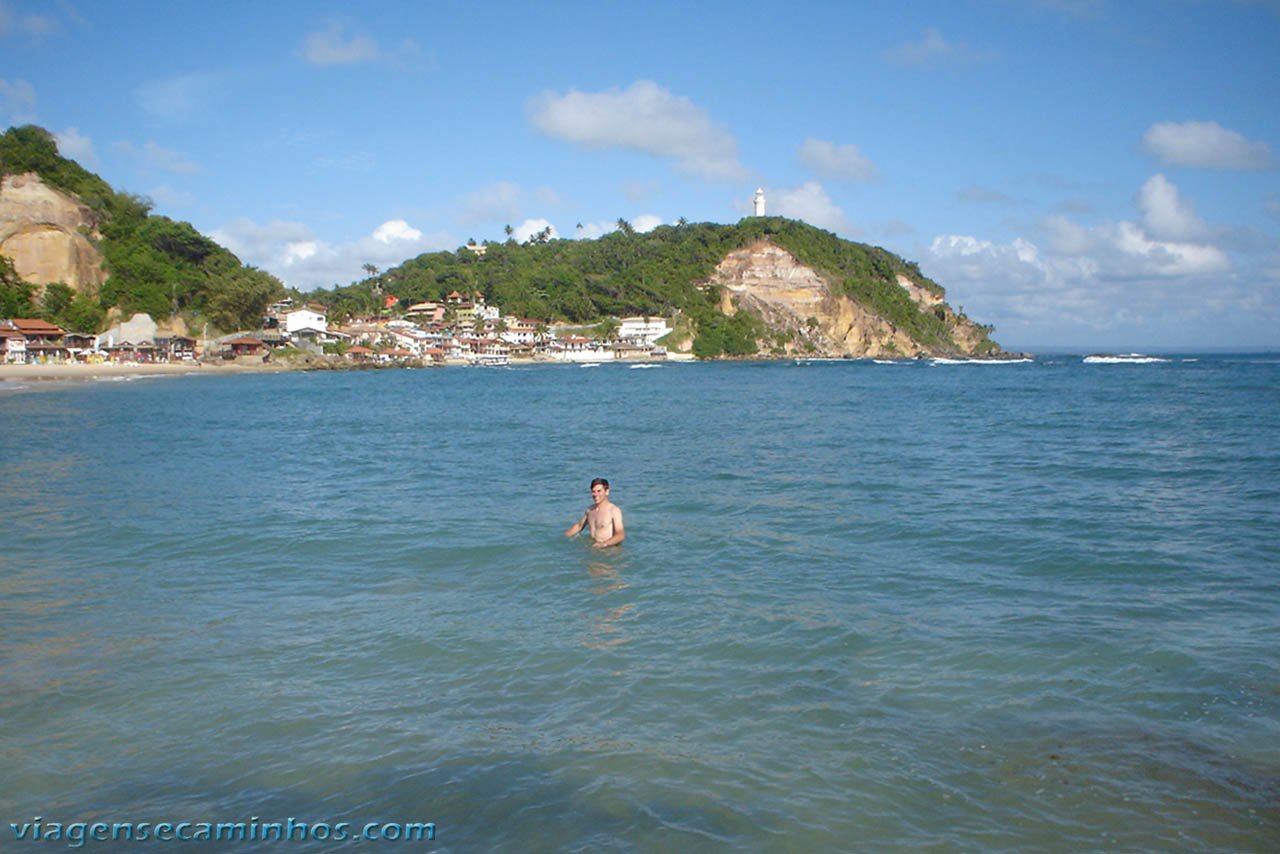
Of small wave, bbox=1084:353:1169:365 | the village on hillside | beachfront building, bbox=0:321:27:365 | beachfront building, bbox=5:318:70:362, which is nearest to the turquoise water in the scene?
beachfront building, bbox=0:321:27:365

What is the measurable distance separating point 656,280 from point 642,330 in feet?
47.4

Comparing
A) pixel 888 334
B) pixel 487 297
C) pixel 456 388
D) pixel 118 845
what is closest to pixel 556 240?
pixel 487 297

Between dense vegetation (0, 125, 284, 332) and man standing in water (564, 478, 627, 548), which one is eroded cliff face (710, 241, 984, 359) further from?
man standing in water (564, 478, 627, 548)

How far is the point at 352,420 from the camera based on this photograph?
33438mm

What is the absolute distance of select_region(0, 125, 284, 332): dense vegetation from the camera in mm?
79312

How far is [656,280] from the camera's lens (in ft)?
469

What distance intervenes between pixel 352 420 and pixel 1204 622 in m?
30.7

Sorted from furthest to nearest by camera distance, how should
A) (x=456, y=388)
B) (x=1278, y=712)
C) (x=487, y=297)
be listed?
(x=487, y=297) → (x=456, y=388) → (x=1278, y=712)

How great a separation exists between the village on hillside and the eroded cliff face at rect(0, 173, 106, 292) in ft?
21.3

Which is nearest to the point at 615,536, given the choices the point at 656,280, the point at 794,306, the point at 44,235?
the point at 44,235

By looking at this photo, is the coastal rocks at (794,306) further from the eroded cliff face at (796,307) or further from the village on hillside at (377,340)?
the village on hillside at (377,340)

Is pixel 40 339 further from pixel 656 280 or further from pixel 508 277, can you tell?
pixel 508 277

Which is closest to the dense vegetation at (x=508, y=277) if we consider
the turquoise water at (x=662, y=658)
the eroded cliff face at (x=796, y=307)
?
the eroded cliff face at (x=796, y=307)

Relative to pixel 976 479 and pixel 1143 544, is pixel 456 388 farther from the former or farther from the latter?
pixel 1143 544
